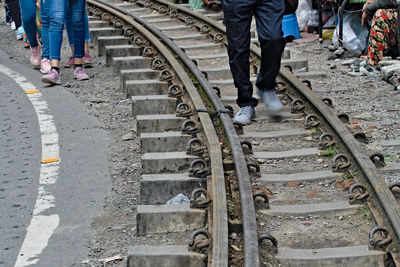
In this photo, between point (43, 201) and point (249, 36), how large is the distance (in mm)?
2214

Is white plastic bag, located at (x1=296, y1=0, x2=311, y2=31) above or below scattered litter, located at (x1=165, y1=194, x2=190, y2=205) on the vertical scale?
below

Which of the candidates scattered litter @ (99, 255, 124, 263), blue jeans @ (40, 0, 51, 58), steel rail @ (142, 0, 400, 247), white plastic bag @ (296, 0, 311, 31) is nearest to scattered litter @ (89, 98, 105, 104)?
blue jeans @ (40, 0, 51, 58)

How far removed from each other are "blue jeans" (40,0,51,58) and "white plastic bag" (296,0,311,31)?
13.3 ft

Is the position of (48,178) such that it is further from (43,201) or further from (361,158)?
(361,158)

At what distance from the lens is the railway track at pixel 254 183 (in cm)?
402

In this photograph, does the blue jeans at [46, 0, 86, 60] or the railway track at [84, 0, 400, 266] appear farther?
the blue jeans at [46, 0, 86, 60]

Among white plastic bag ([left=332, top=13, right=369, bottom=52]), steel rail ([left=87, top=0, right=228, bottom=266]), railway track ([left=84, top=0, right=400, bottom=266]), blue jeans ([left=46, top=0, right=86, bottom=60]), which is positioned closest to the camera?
steel rail ([left=87, top=0, right=228, bottom=266])

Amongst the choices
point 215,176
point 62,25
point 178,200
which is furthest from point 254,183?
point 62,25

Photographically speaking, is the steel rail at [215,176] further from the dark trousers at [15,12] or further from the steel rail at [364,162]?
the dark trousers at [15,12]

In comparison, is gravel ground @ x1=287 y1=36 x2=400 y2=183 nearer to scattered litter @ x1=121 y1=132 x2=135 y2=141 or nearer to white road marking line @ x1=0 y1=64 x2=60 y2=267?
scattered litter @ x1=121 y1=132 x2=135 y2=141

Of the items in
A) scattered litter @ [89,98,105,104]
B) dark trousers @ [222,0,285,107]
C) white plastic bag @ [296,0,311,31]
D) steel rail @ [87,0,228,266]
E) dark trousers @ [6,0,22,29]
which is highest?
dark trousers @ [222,0,285,107]

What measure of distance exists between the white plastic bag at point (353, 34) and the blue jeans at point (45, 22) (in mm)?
3757

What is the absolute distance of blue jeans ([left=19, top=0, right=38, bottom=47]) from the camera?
33.5 feet

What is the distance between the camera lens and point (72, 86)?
9.05 meters
